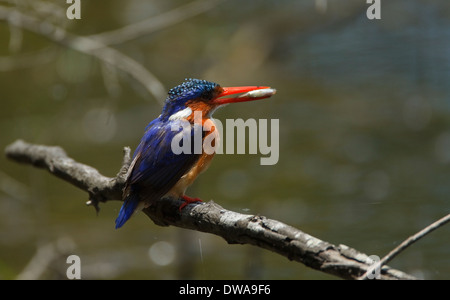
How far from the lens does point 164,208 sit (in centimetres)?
266

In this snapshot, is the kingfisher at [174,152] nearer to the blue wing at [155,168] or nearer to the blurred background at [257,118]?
the blue wing at [155,168]

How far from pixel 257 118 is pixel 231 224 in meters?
4.19

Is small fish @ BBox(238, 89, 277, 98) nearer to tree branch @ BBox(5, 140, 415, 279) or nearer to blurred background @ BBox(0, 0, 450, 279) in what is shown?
tree branch @ BBox(5, 140, 415, 279)

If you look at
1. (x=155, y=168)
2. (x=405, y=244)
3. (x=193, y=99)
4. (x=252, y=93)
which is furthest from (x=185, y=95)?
(x=405, y=244)

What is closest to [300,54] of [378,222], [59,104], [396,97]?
[396,97]

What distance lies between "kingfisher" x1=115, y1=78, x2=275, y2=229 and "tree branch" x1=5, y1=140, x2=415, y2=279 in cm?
8

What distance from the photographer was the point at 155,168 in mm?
2689

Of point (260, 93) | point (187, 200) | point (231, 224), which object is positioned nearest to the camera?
point (231, 224)

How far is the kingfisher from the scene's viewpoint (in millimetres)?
2625

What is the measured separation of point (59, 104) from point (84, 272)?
3146mm

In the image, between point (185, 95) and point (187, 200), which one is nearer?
point (187, 200)

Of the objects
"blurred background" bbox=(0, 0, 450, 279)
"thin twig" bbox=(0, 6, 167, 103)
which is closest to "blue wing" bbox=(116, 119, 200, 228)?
"blurred background" bbox=(0, 0, 450, 279)

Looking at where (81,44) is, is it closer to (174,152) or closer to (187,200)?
(174,152)
